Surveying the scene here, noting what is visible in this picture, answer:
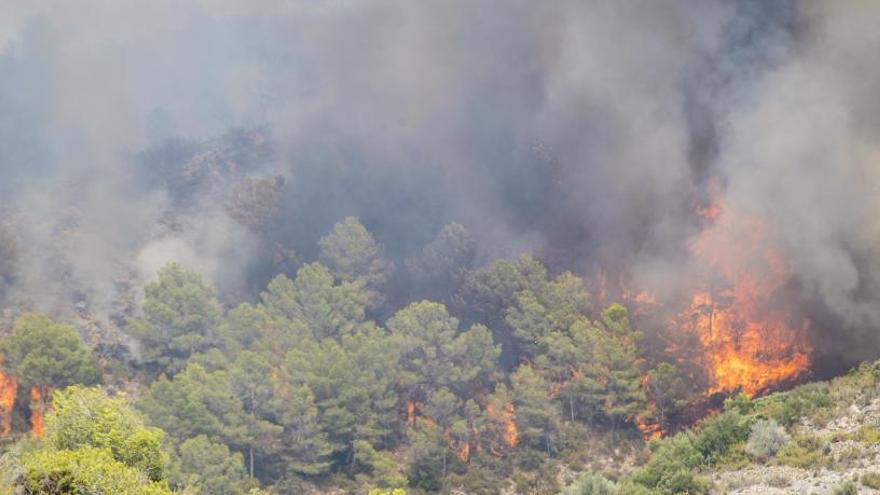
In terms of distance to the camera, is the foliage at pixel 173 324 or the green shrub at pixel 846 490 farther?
the foliage at pixel 173 324

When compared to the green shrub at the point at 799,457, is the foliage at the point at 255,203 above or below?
above

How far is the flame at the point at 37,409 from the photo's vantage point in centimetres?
7012

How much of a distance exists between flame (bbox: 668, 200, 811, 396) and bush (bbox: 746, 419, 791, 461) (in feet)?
93.4

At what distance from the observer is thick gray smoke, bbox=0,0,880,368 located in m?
85.0

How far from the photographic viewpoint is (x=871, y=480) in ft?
127

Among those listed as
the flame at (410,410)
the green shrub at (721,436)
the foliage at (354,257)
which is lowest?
the green shrub at (721,436)

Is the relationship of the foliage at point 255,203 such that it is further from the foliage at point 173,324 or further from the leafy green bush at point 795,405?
the leafy green bush at point 795,405

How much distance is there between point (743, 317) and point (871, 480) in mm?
42881

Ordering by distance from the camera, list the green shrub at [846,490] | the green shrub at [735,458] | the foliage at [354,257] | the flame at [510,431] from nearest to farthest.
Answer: the green shrub at [846,490], the green shrub at [735,458], the flame at [510,431], the foliage at [354,257]

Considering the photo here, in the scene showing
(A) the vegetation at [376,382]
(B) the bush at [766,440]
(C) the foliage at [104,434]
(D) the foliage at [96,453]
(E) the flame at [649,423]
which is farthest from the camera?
(E) the flame at [649,423]

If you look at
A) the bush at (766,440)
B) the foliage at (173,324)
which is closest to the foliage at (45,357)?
the foliage at (173,324)

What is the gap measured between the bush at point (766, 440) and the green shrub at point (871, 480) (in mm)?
7939

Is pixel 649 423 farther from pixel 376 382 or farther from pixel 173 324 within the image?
pixel 173 324

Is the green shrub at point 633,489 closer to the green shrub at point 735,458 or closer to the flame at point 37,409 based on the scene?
the green shrub at point 735,458
